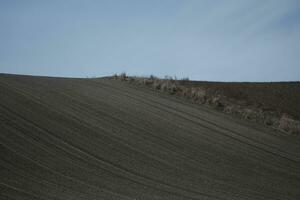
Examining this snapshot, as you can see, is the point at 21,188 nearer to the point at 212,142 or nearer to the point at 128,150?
the point at 128,150

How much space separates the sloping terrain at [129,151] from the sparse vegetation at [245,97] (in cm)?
208

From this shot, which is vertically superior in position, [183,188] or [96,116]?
[96,116]

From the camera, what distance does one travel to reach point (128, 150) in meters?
14.7

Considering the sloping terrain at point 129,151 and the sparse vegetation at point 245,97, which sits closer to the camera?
the sloping terrain at point 129,151

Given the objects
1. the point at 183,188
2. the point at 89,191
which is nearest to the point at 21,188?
the point at 89,191

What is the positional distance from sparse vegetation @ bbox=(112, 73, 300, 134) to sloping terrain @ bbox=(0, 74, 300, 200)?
208 centimetres

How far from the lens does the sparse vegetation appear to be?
78.4 ft

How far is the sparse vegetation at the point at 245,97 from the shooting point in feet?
78.4

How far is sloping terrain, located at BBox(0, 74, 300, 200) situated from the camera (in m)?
11.6

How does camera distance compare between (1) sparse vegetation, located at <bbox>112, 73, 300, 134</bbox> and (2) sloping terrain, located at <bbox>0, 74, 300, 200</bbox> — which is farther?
(1) sparse vegetation, located at <bbox>112, 73, 300, 134</bbox>

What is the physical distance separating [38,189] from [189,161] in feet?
16.8

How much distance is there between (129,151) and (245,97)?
15.6 m

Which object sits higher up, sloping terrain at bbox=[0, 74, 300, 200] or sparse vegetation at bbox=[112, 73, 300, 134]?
sparse vegetation at bbox=[112, 73, 300, 134]

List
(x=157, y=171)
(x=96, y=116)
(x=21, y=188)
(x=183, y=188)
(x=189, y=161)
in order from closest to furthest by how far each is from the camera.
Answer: (x=21, y=188)
(x=183, y=188)
(x=157, y=171)
(x=189, y=161)
(x=96, y=116)
